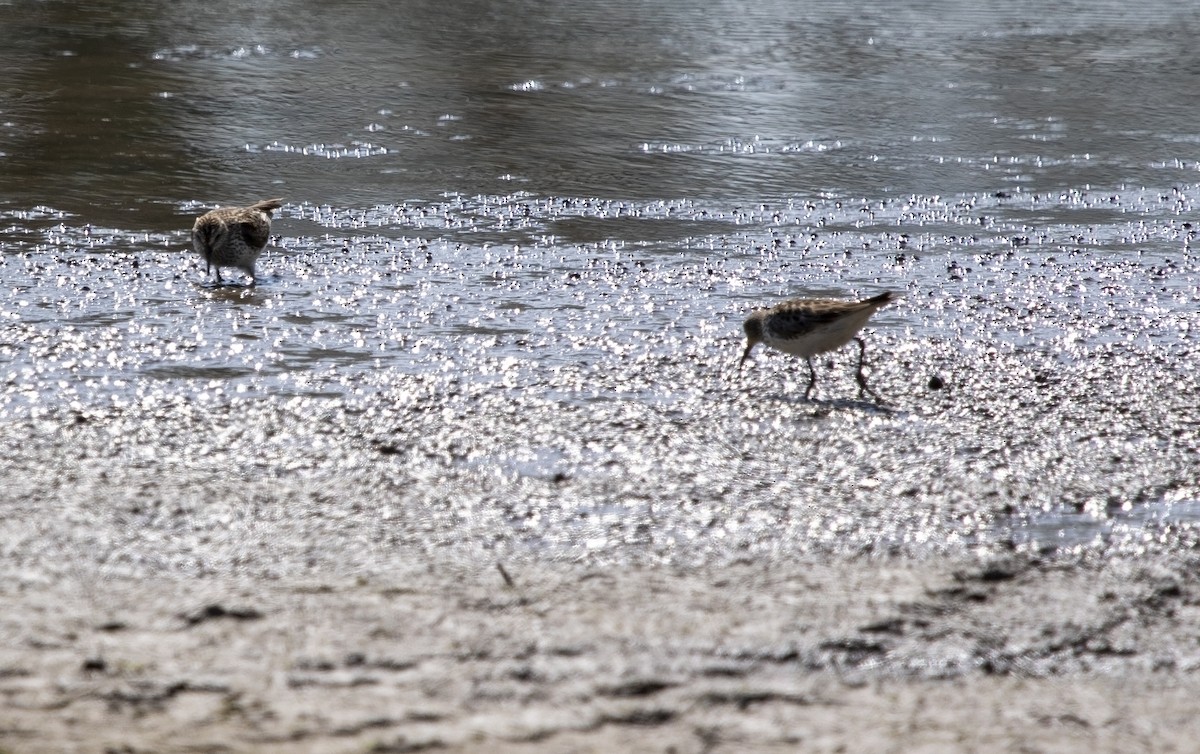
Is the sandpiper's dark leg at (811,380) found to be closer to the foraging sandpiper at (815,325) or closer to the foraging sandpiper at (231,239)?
the foraging sandpiper at (815,325)

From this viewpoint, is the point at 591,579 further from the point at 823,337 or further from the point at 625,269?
the point at 625,269

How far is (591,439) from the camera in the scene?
6.56 m

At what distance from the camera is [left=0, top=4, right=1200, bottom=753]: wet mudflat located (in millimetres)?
4359

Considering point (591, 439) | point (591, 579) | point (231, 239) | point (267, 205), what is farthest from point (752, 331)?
point (267, 205)

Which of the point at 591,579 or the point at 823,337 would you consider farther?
the point at 823,337

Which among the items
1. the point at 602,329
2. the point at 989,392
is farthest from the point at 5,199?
the point at 989,392

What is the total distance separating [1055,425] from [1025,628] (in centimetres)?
218

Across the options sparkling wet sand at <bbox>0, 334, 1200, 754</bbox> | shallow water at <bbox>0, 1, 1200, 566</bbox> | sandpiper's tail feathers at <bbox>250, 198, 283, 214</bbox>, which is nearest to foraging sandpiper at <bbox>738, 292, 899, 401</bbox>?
shallow water at <bbox>0, 1, 1200, 566</bbox>

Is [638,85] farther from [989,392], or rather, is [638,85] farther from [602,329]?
[989,392]

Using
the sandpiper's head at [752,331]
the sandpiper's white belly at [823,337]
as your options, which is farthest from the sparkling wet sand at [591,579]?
the sandpiper's head at [752,331]

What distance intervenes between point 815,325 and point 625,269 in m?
2.73

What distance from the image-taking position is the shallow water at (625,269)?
619cm

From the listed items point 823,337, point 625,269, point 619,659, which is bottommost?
point 619,659

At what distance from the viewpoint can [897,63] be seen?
17578 millimetres
